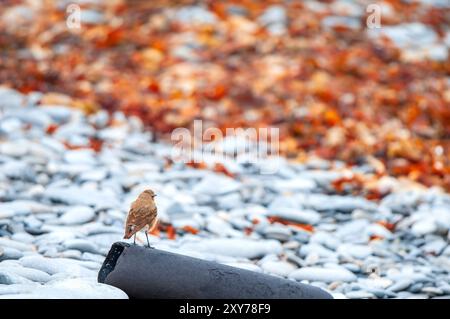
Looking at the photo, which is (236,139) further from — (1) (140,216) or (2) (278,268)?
(1) (140,216)

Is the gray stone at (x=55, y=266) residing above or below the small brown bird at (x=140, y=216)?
below

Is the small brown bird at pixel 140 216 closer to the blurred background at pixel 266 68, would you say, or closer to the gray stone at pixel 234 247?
the gray stone at pixel 234 247

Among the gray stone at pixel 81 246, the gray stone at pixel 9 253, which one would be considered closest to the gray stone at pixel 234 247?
the gray stone at pixel 81 246

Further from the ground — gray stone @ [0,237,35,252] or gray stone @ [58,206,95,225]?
gray stone @ [58,206,95,225]

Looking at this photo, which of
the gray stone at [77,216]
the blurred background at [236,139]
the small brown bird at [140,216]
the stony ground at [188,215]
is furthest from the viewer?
the gray stone at [77,216]

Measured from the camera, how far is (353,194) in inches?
213

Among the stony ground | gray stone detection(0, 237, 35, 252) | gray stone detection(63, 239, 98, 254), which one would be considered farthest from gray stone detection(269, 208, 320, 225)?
gray stone detection(0, 237, 35, 252)

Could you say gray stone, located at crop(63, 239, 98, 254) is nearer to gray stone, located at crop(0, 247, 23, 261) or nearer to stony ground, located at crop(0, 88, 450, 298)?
stony ground, located at crop(0, 88, 450, 298)

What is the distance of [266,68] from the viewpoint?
723cm

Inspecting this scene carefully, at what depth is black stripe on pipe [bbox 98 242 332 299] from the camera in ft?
9.72

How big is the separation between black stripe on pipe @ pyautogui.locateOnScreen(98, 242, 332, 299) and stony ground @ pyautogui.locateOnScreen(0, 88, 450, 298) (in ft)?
0.28

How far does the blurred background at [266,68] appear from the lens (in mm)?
6348

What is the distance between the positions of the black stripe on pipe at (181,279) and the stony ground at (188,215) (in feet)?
0.28

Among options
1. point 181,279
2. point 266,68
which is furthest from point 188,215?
→ point 266,68
